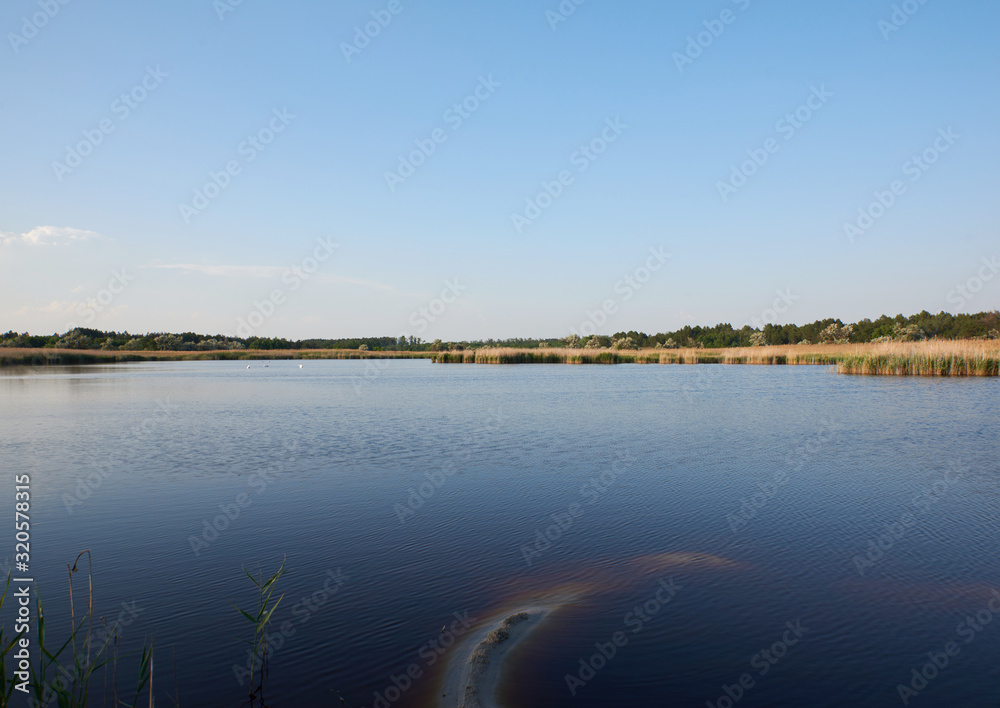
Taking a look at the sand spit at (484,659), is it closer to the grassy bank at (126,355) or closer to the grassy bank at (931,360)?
the grassy bank at (931,360)

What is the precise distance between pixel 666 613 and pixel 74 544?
6533 millimetres

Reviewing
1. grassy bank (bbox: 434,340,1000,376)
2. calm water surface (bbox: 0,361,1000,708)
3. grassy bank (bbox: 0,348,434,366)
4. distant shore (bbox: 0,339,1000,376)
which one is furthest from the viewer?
Result: grassy bank (bbox: 0,348,434,366)

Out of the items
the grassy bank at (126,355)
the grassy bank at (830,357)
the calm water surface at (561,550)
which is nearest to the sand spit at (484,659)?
the calm water surface at (561,550)

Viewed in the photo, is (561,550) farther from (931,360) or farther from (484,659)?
(931,360)

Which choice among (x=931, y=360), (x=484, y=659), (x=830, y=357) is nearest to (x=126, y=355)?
(x=830, y=357)

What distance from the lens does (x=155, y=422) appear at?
53.0 feet

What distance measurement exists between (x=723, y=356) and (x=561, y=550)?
169 feet

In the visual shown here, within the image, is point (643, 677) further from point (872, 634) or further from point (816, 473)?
point (816, 473)

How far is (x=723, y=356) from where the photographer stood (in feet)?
175

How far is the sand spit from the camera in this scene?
3562 millimetres

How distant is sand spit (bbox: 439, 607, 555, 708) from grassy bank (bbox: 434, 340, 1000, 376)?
3414 centimetres

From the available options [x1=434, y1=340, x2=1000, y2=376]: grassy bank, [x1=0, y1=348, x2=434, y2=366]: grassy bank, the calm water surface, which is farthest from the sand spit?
[x1=0, y1=348, x2=434, y2=366]: grassy bank

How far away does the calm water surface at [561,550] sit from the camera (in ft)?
12.9

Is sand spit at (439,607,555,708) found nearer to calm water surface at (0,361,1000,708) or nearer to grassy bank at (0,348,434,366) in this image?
calm water surface at (0,361,1000,708)
